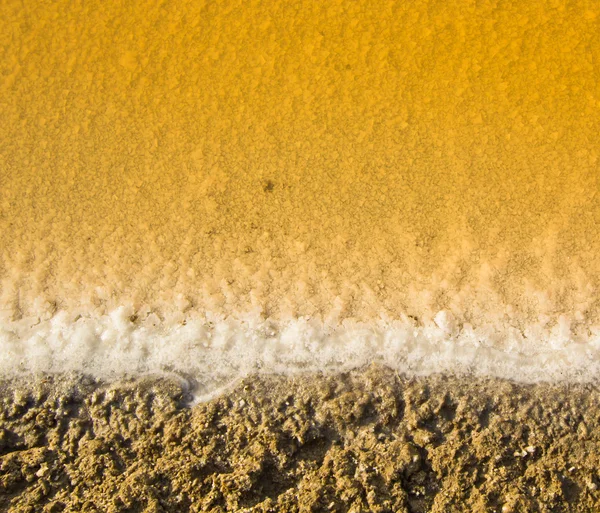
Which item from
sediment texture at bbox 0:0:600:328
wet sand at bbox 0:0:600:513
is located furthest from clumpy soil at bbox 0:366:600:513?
sediment texture at bbox 0:0:600:328

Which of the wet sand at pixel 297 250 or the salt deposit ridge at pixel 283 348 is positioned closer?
the wet sand at pixel 297 250

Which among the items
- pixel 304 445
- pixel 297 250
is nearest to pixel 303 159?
pixel 297 250

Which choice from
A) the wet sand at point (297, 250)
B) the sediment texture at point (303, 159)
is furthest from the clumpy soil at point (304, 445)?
the sediment texture at point (303, 159)

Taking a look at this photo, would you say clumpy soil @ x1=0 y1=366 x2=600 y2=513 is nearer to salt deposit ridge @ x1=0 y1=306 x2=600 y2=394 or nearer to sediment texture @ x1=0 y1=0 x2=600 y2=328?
salt deposit ridge @ x1=0 y1=306 x2=600 y2=394

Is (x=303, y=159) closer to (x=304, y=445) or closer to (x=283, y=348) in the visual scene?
(x=283, y=348)

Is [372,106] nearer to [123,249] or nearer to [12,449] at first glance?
[123,249]

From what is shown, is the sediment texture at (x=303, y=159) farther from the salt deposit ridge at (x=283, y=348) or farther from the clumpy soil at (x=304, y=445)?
the clumpy soil at (x=304, y=445)
